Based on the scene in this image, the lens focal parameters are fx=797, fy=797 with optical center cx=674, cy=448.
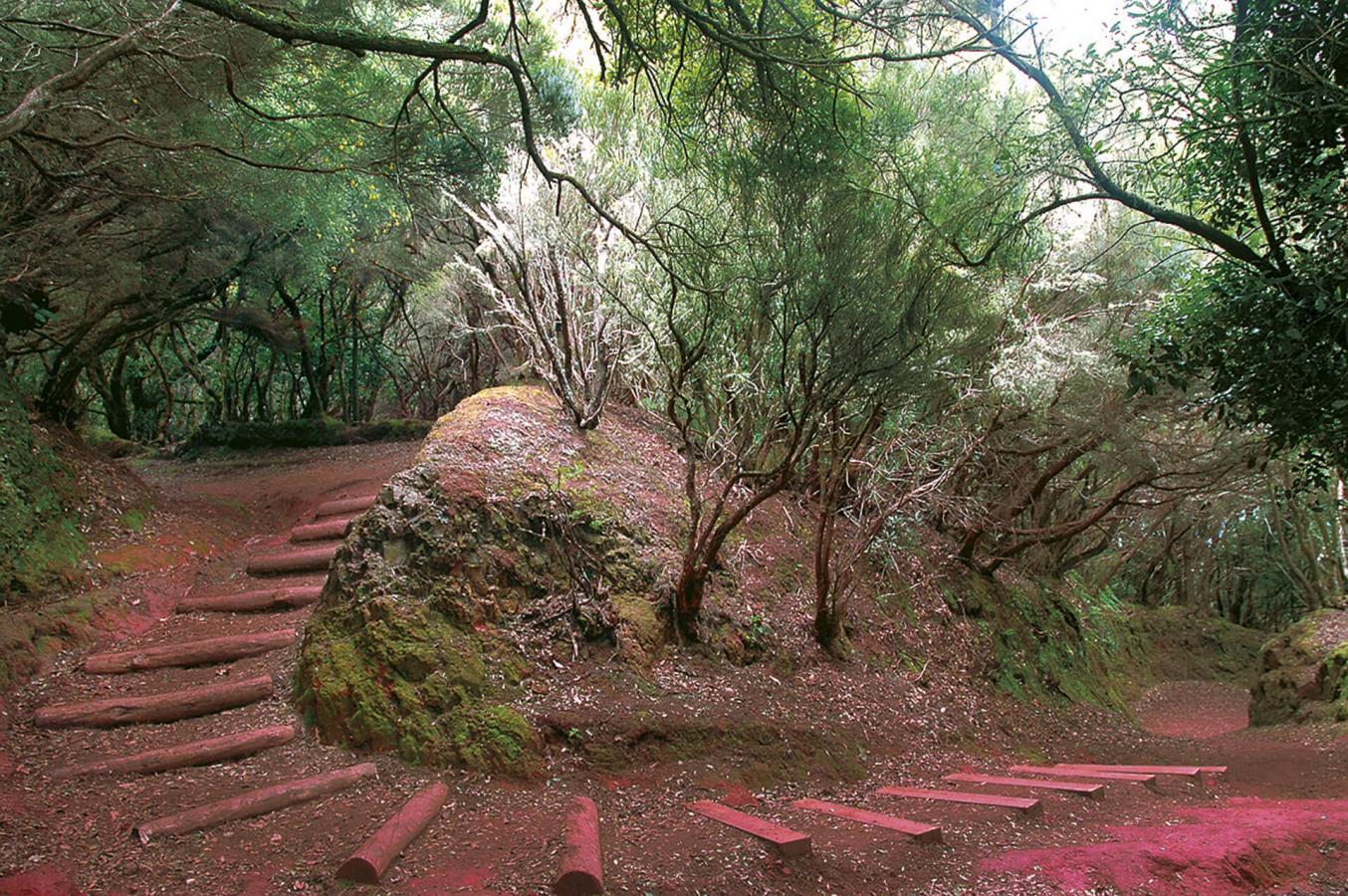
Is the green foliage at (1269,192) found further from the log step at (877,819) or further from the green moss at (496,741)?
the green moss at (496,741)

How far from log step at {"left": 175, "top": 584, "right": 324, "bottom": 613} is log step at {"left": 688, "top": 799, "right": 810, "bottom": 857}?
3786 mm

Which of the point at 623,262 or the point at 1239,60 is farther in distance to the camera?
the point at 623,262

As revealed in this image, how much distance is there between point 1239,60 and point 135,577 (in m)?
8.05

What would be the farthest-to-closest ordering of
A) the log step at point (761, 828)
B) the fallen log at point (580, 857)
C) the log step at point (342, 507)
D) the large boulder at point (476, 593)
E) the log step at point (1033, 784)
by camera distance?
the log step at point (342, 507)
the log step at point (1033, 784)
the large boulder at point (476, 593)
the log step at point (761, 828)
the fallen log at point (580, 857)

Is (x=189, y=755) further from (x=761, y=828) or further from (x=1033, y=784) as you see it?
(x=1033, y=784)

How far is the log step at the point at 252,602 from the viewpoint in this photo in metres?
6.41

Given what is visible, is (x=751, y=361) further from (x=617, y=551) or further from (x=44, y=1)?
(x=44, y=1)

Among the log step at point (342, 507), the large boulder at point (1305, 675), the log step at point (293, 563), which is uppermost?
the log step at point (342, 507)

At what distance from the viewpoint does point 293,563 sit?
7.17m

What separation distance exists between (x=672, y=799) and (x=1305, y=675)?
8689 mm

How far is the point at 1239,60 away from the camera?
11.1 feet

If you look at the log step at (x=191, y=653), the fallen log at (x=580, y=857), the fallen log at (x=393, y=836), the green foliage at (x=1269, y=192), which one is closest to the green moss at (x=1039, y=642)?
the green foliage at (x=1269, y=192)

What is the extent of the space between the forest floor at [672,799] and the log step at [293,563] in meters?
0.31

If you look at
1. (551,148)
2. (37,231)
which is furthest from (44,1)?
(551,148)
